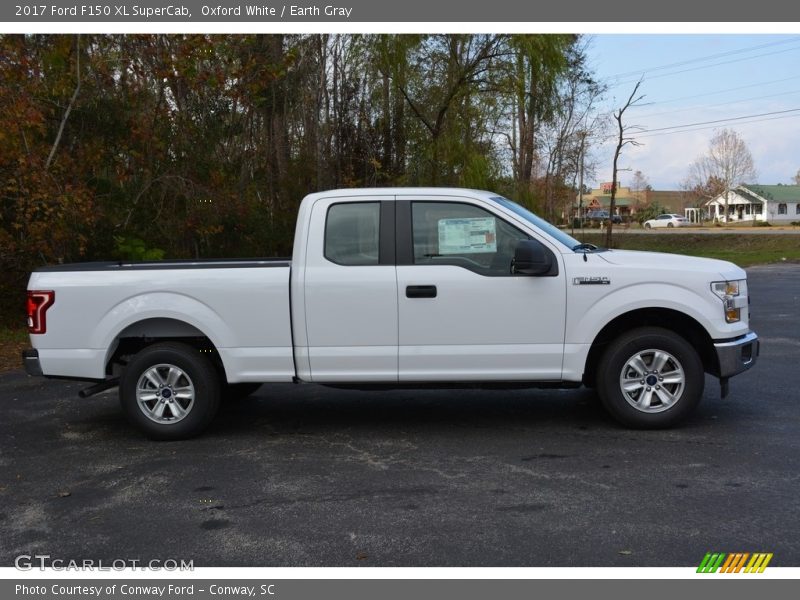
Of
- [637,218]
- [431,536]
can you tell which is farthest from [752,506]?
[637,218]

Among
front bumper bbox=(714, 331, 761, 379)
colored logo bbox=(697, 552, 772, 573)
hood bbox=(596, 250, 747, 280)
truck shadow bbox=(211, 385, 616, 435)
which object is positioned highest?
hood bbox=(596, 250, 747, 280)

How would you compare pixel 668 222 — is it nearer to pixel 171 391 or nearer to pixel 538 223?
pixel 538 223

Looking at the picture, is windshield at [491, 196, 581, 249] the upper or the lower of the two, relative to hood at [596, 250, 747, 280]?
upper

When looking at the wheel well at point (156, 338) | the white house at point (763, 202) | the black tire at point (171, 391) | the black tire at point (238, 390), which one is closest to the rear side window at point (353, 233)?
the wheel well at point (156, 338)

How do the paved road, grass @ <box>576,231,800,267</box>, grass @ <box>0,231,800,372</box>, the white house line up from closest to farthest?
the paved road < grass @ <box>0,231,800,372</box> < grass @ <box>576,231,800,267</box> < the white house

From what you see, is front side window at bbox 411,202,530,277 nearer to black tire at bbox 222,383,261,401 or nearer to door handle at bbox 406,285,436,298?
door handle at bbox 406,285,436,298

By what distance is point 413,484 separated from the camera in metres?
5.25

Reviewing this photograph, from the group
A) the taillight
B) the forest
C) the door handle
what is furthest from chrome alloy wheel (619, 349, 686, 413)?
the forest

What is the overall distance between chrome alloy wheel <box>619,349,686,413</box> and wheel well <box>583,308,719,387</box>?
0.93ft

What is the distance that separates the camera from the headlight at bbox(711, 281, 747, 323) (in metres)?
6.23

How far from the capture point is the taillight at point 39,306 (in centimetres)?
638

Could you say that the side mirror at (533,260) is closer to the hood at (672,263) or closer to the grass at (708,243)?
the hood at (672,263)

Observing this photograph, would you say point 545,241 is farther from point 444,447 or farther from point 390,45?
point 390,45

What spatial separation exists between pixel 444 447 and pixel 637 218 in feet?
281
